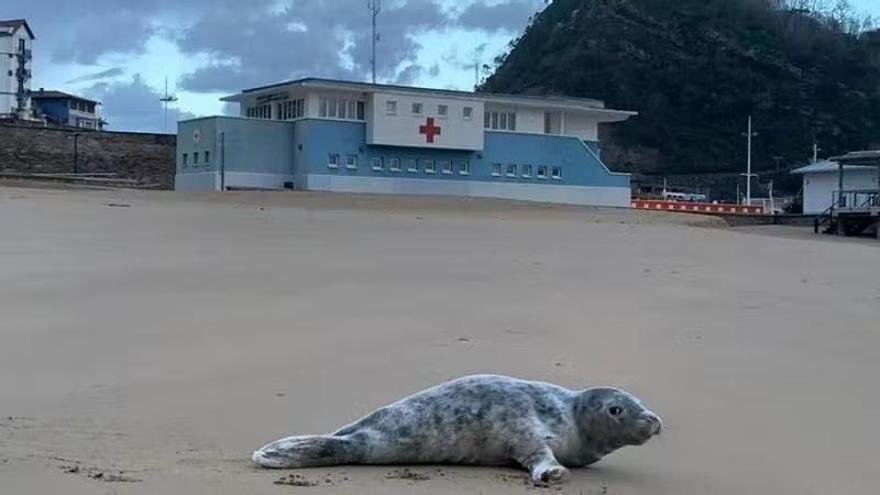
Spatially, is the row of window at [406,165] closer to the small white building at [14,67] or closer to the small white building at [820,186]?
the small white building at [820,186]

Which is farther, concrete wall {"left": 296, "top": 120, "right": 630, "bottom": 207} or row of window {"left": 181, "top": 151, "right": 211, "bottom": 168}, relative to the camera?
row of window {"left": 181, "top": 151, "right": 211, "bottom": 168}

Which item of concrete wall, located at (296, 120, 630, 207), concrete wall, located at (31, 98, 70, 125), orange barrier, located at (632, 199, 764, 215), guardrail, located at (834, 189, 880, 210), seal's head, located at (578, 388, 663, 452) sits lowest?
seal's head, located at (578, 388, 663, 452)

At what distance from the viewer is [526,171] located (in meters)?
45.6

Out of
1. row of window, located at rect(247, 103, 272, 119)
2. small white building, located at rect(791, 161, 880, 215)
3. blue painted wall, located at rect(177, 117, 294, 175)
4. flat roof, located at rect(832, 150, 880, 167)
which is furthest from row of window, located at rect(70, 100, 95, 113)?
flat roof, located at rect(832, 150, 880, 167)

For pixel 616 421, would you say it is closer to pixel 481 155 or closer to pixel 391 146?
pixel 391 146

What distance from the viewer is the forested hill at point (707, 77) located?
11775cm

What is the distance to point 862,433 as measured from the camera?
567 centimetres

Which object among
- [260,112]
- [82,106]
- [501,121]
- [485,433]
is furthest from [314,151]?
[82,106]

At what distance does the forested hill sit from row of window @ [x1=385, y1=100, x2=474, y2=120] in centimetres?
7346

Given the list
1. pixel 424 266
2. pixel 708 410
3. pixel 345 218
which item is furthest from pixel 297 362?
pixel 345 218

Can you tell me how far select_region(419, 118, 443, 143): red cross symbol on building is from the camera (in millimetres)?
42656

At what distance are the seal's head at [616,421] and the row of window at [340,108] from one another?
37558 mm

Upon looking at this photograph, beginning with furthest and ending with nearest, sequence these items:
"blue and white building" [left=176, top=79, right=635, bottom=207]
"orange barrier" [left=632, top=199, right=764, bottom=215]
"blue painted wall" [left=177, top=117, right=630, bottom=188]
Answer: "orange barrier" [left=632, top=199, right=764, bottom=215]
"blue and white building" [left=176, top=79, right=635, bottom=207]
"blue painted wall" [left=177, top=117, right=630, bottom=188]

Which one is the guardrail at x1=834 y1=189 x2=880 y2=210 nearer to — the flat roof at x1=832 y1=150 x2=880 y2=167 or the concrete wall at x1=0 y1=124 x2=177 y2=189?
the flat roof at x1=832 y1=150 x2=880 y2=167
